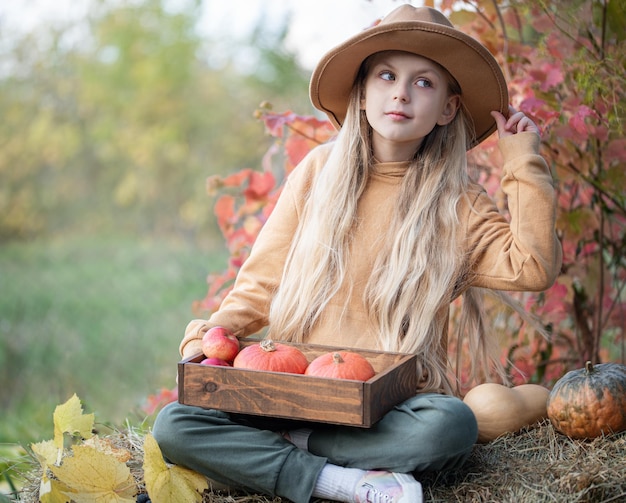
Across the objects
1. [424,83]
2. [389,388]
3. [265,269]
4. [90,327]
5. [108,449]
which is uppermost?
[424,83]

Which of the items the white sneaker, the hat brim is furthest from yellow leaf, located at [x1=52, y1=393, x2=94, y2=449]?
the hat brim

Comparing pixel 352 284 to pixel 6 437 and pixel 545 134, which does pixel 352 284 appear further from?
pixel 6 437

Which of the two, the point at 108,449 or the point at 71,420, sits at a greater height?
the point at 71,420

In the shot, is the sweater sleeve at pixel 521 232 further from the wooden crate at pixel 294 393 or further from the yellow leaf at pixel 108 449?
the yellow leaf at pixel 108 449

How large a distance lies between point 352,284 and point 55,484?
3.59ft

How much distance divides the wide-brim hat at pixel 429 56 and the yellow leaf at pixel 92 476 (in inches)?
55.4

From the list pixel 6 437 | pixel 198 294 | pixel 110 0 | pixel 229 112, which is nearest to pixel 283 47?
pixel 229 112

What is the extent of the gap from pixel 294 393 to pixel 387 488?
37 cm

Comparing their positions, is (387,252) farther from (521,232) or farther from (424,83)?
(424,83)

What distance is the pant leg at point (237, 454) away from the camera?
220 cm

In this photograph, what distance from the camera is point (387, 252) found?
2.62 meters

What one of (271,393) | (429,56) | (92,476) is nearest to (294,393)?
(271,393)

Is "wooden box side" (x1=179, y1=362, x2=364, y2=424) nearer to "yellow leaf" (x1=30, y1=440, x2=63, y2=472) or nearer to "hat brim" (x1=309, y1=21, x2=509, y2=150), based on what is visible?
"yellow leaf" (x1=30, y1=440, x2=63, y2=472)

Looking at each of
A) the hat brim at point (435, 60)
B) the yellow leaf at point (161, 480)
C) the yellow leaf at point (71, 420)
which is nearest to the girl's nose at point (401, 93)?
the hat brim at point (435, 60)
